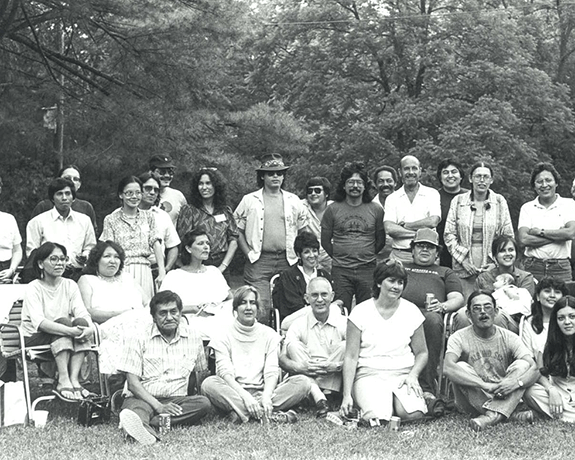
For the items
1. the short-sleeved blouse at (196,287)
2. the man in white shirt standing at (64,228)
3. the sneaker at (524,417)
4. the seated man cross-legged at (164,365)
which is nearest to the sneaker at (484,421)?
the sneaker at (524,417)

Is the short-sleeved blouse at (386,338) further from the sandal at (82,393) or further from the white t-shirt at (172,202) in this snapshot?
the white t-shirt at (172,202)

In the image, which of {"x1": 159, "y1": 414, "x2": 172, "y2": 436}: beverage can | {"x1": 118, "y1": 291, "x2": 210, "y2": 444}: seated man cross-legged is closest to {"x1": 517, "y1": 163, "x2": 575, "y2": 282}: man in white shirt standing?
{"x1": 118, "y1": 291, "x2": 210, "y2": 444}: seated man cross-legged

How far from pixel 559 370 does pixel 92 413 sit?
306 centimetres

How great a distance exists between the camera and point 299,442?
539 centimetres

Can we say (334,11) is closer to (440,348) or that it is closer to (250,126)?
(250,126)

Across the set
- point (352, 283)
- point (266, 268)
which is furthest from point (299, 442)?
point (266, 268)

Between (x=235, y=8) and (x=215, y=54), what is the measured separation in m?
0.70

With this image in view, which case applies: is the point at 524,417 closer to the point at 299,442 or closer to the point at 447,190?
the point at 299,442

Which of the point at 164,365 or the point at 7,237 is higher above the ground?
the point at 7,237

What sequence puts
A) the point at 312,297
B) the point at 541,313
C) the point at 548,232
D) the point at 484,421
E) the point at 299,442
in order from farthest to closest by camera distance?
the point at 548,232, the point at 312,297, the point at 541,313, the point at 484,421, the point at 299,442

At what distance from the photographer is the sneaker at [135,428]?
5.38 m

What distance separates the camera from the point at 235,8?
10.9 meters

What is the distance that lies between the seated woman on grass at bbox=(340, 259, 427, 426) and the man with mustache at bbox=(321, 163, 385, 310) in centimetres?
122

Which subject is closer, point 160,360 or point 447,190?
point 160,360
